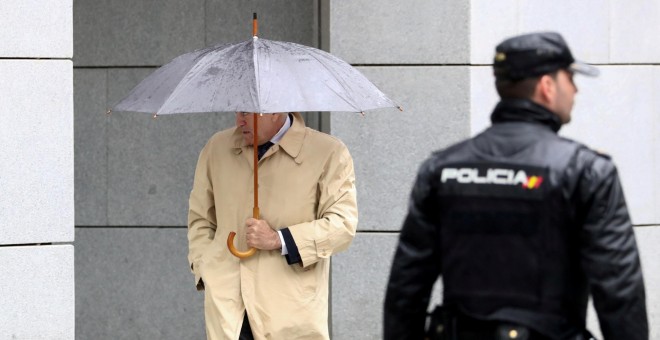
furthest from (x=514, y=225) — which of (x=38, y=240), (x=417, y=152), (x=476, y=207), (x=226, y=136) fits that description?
(x=417, y=152)

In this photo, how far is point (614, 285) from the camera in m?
4.16

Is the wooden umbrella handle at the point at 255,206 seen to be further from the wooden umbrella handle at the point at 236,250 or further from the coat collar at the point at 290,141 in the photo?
the coat collar at the point at 290,141

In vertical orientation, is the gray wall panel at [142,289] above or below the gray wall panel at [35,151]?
below

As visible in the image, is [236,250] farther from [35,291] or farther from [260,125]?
[35,291]

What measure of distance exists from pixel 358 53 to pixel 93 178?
218cm

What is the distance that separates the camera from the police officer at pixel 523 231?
165 inches

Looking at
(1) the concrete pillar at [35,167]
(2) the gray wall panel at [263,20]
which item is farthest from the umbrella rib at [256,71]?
(2) the gray wall panel at [263,20]

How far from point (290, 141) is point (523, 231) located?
2377mm

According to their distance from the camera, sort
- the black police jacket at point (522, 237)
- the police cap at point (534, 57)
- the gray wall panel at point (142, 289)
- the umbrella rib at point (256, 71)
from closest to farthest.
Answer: the black police jacket at point (522, 237) < the police cap at point (534, 57) < the umbrella rib at point (256, 71) < the gray wall panel at point (142, 289)

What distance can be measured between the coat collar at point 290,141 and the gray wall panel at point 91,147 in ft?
11.2

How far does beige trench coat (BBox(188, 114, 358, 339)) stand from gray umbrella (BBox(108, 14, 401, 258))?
12 cm

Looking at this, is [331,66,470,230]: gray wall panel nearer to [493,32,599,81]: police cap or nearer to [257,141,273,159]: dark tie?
[257,141,273,159]: dark tie

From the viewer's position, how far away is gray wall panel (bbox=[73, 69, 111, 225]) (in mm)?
9828

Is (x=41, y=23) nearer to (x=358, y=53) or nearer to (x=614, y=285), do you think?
(x=358, y=53)
